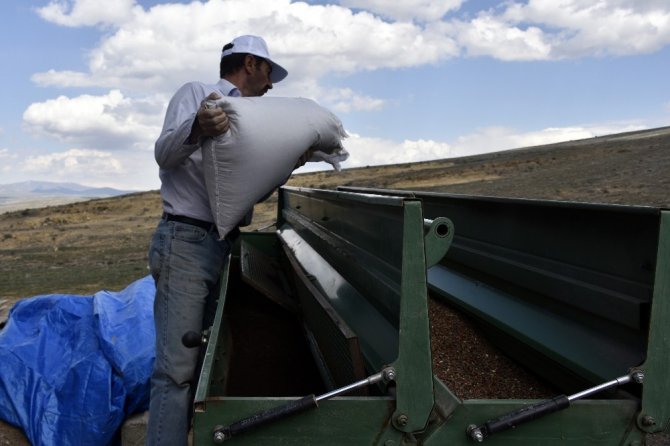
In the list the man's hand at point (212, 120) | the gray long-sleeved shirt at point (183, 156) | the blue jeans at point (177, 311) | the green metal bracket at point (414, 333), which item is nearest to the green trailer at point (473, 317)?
the green metal bracket at point (414, 333)

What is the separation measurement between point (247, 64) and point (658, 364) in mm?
2329

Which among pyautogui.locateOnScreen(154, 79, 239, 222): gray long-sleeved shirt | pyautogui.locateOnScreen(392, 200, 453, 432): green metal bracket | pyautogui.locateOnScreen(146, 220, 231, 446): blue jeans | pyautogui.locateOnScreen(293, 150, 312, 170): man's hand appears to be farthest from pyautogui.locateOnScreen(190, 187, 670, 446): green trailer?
pyautogui.locateOnScreen(154, 79, 239, 222): gray long-sleeved shirt

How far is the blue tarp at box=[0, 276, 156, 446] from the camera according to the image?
4.63 m

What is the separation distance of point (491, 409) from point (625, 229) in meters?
0.76

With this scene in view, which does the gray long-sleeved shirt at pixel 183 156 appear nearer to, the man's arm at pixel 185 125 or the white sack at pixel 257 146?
the man's arm at pixel 185 125

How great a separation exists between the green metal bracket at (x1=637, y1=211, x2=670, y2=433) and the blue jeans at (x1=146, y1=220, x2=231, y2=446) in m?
2.00

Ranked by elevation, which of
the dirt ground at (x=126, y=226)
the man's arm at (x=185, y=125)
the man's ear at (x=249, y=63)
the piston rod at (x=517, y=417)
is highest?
the man's ear at (x=249, y=63)

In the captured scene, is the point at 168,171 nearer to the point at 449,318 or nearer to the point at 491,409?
the point at 449,318

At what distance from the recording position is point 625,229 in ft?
7.09

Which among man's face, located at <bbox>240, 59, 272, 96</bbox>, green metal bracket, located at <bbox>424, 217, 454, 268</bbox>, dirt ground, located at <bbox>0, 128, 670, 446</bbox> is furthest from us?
dirt ground, located at <bbox>0, 128, 670, 446</bbox>

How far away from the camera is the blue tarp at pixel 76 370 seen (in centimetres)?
463

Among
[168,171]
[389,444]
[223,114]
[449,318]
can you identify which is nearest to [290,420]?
[389,444]

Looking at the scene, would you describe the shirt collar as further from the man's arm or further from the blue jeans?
the blue jeans

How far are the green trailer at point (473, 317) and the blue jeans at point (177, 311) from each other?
0.51 ft
